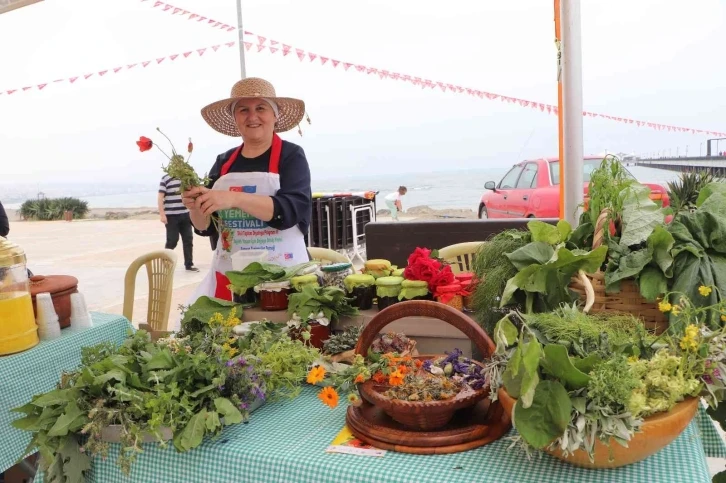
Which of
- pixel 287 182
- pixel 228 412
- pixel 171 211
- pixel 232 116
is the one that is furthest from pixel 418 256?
pixel 171 211

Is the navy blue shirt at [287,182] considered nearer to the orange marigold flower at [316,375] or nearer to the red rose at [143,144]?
the red rose at [143,144]

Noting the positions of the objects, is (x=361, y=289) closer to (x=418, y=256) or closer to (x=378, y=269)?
(x=378, y=269)

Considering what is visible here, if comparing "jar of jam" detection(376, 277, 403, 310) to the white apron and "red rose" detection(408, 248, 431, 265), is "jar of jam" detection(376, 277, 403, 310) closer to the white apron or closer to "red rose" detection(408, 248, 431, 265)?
"red rose" detection(408, 248, 431, 265)

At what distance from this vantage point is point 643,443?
0.89 metres

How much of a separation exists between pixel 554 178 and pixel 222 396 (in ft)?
23.9

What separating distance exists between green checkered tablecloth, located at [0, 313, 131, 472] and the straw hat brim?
1290 millimetres

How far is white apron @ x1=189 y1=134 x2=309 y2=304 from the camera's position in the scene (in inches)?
111

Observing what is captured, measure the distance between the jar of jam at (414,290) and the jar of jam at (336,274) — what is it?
0.21 metres

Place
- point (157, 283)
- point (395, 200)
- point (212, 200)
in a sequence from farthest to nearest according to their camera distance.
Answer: point (395, 200), point (157, 283), point (212, 200)

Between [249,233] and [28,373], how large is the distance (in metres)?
1.14

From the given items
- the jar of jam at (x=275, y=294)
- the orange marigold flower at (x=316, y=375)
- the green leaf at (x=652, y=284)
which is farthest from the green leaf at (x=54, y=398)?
the green leaf at (x=652, y=284)

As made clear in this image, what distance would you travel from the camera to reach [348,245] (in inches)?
320

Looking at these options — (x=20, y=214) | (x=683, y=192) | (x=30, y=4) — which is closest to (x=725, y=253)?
(x=683, y=192)

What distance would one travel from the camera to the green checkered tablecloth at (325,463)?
0.95 meters
